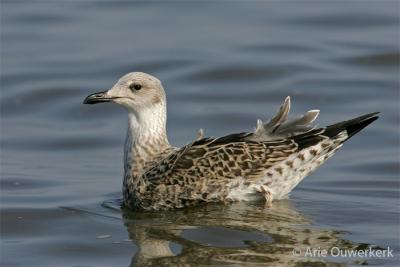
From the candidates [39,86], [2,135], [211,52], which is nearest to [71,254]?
[2,135]

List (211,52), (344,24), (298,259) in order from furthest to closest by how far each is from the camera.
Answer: (344,24)
(211,52)
(298,259)

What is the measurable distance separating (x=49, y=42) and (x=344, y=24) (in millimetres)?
4998

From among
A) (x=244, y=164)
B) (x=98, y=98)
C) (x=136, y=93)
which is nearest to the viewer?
(x=244, y=164)

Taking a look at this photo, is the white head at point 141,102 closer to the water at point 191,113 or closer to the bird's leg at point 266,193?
the water at point 191,113

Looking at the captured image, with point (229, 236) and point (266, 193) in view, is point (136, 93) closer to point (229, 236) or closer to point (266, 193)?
point (266, 193)

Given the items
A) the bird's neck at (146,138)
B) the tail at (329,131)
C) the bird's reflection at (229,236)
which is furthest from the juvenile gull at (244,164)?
the bird's neck at (146,138)

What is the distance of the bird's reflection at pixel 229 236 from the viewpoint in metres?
9.87

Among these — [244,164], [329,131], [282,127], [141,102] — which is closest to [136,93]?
[141,102]

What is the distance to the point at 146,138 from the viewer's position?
12109mm

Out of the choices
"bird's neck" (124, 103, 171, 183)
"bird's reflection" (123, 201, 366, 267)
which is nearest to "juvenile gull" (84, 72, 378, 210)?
"bird's reflection" (123, 201, 366, 267)

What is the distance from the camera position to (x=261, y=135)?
458 inches

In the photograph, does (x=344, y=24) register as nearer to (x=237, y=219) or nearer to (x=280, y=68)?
(x=280, y=68)

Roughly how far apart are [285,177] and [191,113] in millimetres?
4765

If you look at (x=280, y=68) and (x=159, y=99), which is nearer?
(x=159, y=99)
